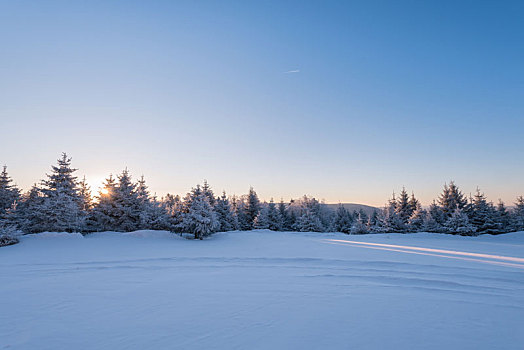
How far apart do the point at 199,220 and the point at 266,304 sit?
12157mm

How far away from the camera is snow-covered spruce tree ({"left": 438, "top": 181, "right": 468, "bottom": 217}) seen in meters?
26.6

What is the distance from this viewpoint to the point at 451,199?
2698 centimetres

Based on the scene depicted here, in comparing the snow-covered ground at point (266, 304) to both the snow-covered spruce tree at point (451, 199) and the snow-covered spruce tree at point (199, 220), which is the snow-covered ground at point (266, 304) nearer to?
the snow-covered spruce tree at point (199, 220)

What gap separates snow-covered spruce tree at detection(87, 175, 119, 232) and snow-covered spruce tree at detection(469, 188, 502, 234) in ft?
112

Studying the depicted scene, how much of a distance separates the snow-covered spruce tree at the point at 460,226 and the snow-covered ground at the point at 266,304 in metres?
16.5

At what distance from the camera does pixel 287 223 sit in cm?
3600

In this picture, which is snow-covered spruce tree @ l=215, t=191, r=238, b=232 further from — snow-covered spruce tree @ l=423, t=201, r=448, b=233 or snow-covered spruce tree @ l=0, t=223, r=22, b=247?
snow-covered spruce tree @ l=423, t=201, r=448, b=233

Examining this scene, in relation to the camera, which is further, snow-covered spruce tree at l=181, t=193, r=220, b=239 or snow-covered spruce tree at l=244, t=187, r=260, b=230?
snow-covered spruce tree at l=244, t=187, r=260, b=230

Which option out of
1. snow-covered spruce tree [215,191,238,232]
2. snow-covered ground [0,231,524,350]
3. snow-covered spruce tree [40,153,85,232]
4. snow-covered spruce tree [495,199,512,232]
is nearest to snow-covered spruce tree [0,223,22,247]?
snow-covered spruce tree [40,153,85,232]

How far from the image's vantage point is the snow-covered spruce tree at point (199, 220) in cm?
1602

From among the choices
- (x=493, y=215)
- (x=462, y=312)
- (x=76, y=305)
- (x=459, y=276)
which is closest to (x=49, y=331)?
(x=76, y=305)

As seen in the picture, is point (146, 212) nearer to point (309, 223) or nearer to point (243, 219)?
point (243, 219)

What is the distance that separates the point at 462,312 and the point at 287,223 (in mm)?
32246

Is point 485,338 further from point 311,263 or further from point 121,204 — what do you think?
point 121,204
